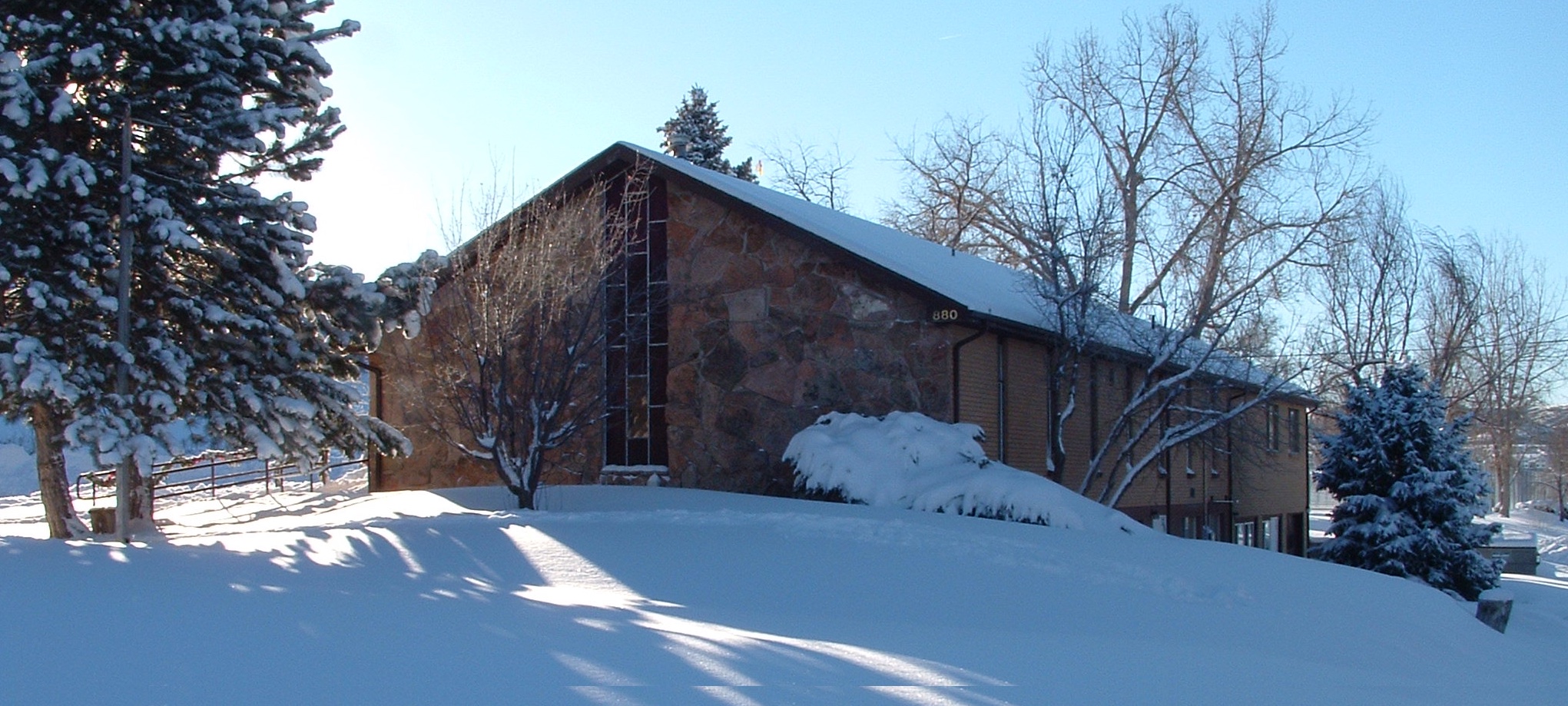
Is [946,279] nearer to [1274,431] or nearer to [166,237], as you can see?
[166,237]

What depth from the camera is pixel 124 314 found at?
11281 millimetres

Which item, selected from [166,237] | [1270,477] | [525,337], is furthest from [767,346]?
[1270,477]

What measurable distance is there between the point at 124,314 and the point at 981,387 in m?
9.64

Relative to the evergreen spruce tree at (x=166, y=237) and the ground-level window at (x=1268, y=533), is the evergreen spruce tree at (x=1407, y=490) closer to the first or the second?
the ground-level window at (x=1268, y=533)

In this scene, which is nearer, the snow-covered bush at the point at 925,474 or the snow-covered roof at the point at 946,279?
the snow-covered bush at the point at 925,474

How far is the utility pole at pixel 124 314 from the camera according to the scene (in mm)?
11227

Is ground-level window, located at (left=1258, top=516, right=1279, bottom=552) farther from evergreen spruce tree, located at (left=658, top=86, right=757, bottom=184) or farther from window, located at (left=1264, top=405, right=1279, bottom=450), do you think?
evergreen spruce tree, located at (left=658, top=86, right=757, bottom=184)

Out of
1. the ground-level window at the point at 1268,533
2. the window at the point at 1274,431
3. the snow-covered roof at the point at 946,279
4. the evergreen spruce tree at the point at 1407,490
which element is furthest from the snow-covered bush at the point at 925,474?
the ground-level window at the point at 1268,533

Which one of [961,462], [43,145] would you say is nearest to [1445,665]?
[961,462]

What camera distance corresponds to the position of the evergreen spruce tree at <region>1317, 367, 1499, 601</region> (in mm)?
21062

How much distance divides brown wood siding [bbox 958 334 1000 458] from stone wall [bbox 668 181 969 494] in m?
0.34

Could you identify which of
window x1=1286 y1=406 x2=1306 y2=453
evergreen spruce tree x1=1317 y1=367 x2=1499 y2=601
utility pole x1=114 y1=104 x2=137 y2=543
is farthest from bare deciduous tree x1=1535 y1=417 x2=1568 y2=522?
utility pole x1=114 y1=104 x2=137 y2=543

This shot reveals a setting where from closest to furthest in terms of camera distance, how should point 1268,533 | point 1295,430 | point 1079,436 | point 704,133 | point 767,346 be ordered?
point 767,346 → point 1079,436 → point 1268,533 → point 1295,430 → point 704,133

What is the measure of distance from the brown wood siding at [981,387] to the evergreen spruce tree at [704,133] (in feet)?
87.8
